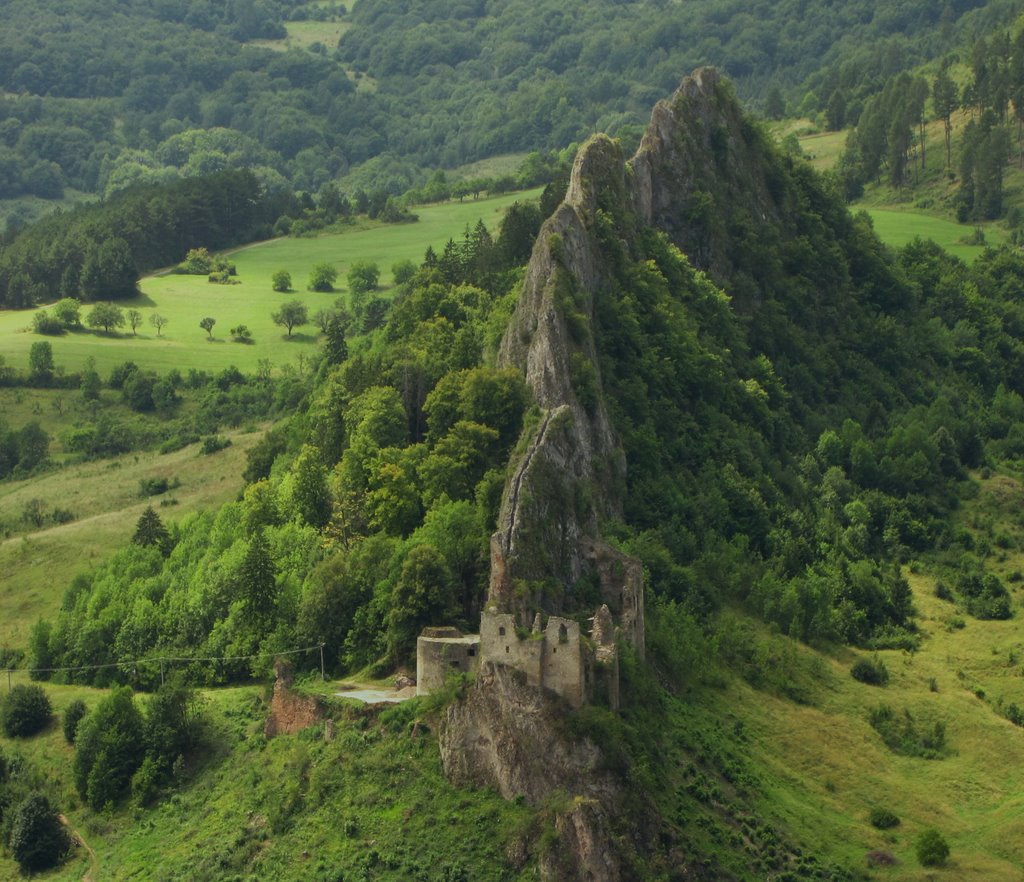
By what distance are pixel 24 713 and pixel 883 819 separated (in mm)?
44091

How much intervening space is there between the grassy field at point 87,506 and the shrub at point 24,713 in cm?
1395

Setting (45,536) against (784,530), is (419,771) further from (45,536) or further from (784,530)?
(45,536)

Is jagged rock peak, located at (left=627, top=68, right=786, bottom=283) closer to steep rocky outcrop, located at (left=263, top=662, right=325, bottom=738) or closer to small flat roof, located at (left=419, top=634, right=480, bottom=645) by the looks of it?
steep rocky outcrop, located at (left=263, top=662, right=325, bottom=738)

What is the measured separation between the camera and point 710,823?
83312 millimetres

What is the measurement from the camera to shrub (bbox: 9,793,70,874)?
9731cm

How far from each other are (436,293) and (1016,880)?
206 feet

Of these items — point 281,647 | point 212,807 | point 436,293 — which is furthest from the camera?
point 436,293

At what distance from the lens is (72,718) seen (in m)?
105

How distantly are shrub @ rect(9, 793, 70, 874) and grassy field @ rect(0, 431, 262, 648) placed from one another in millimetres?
24062

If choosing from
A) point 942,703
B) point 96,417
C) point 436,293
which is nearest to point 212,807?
point 942,703

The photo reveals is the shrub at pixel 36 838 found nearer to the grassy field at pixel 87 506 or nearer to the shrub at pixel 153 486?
the grassy field at pixel 87 506

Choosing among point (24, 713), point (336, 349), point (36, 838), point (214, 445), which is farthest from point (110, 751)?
point (214, 445)

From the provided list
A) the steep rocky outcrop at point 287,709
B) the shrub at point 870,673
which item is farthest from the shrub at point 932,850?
the steep rocky outcrop at point 287,709

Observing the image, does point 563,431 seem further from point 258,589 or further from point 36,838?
point 36,838
